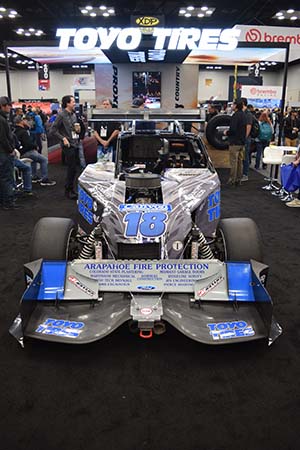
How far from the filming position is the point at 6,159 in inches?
241

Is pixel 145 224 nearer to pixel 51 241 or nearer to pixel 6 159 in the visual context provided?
pixel 51 241

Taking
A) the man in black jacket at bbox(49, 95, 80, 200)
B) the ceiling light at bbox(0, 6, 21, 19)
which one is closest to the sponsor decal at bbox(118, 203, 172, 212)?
the man in black jacket at bbox(49, 95, 80, 200)

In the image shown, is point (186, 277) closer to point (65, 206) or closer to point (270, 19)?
point (65, 206)

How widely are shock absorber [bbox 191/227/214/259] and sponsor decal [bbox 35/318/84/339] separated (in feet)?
3.07

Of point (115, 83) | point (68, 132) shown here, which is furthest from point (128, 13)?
point (68, 132)

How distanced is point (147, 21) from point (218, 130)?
12.7ft

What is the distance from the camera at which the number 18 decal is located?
9.15 ft

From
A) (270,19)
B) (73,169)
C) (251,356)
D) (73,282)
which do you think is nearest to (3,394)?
(73,282)

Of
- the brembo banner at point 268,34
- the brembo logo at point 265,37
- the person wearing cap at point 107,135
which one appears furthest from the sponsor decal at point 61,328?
the brembo logo at point 265,37

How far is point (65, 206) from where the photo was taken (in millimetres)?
6531

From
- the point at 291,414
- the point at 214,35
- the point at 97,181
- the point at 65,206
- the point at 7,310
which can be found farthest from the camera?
the point at 214,35

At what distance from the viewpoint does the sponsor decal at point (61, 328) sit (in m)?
2.42

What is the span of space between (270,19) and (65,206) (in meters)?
17.8

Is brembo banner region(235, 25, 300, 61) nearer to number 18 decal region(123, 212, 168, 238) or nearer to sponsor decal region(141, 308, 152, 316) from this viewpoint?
number 18 decal region(123, 212, 168, 238)
